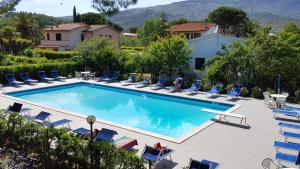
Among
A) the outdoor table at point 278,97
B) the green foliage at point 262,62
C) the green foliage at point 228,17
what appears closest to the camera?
the outdoor table at point 278,97

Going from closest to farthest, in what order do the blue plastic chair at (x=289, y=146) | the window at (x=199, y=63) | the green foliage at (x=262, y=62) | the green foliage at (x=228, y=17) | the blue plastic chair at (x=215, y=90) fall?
the blue plastic chair at (x=289, y=146) < the green foliage at (x=262, y=62) < the blue plastic chair at (x=215, y=90) < the window at (x=199, y=63) < the green foliage at (x=228, y=17)

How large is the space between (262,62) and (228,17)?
2642 inches

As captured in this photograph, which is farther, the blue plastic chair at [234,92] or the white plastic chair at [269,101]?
the blue plastic chair at [234,92]

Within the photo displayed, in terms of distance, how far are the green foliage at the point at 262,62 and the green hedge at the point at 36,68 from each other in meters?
12.9

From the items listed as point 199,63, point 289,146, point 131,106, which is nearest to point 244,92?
point 199,63

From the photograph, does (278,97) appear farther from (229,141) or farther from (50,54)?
(50,54)

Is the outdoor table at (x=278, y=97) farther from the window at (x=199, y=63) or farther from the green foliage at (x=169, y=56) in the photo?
the window at (x=199, y=63)

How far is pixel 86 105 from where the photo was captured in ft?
61.8

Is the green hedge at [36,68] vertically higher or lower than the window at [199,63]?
lower

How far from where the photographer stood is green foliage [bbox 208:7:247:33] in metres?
80.4

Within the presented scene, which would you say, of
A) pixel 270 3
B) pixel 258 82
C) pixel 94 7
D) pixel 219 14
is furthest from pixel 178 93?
pixel 270 3

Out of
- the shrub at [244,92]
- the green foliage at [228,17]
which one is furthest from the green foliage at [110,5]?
the green foliage at [228,17]

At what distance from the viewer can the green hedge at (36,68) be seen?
22672 millimetres

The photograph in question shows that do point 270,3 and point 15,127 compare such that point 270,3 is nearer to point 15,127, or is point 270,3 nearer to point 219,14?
point 219,14
